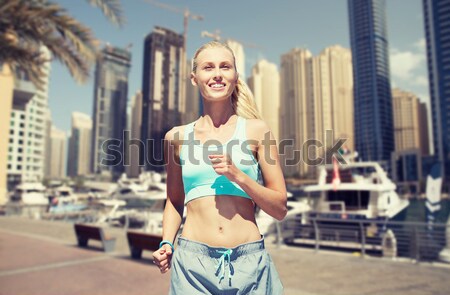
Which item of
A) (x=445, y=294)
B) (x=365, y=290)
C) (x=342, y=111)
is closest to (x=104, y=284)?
(x=365, y=290)

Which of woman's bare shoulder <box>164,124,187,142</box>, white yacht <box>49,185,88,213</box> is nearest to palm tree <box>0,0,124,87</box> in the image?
woman's bare shoulder <box>164,124,187,142</box>

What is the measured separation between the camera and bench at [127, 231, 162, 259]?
25.4 feet

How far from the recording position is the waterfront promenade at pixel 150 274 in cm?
584

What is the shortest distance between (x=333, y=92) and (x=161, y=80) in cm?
6067

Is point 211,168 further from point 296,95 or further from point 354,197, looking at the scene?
point 296,95

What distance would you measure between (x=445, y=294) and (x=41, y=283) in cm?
698

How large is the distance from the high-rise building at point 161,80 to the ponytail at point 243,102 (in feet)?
286

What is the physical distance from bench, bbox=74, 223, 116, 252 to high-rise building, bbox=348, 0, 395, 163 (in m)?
127

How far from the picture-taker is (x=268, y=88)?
389 ft

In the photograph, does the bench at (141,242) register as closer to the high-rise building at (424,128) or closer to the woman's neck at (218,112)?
the woman's neck at (218,112)

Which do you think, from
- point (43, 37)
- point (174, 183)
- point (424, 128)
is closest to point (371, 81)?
point (424, 128)

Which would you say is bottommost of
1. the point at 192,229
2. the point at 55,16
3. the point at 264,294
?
the point at 264,294

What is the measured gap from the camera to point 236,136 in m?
1.65

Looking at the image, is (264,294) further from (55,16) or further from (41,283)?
(55,16)
